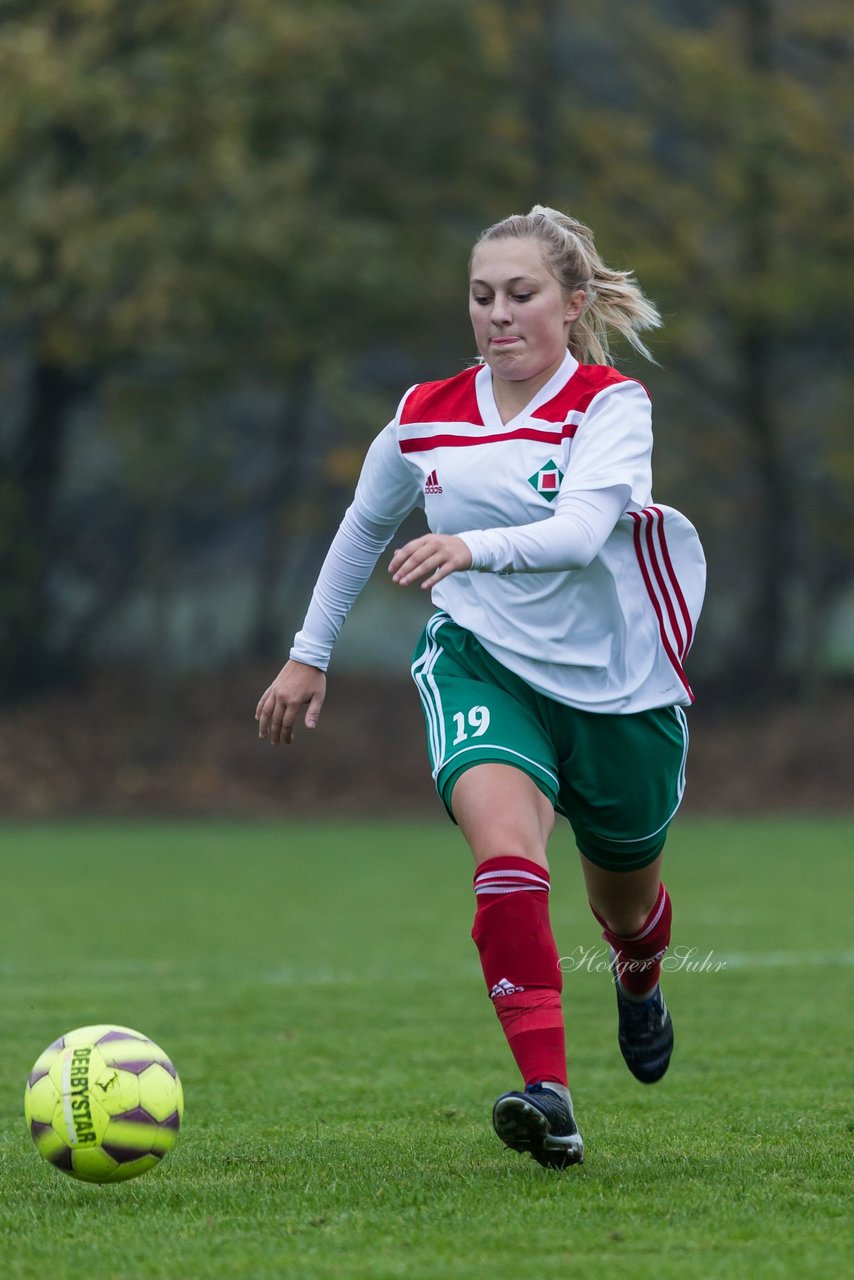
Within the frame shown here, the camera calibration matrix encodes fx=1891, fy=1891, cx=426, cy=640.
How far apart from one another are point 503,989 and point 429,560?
976 mm

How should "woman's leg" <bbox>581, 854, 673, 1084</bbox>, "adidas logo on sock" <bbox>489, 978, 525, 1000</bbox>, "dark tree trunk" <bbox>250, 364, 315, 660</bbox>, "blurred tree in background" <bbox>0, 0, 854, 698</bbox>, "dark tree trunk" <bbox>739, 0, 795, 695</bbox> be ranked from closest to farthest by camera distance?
"adidas logo on sock" <bbox>489, 978, 525, 1000</bbox> → "woman's leg" <bbox>581, 854, 673, 1084</bbox> → "blurred tree in background" <bbox>0, 0, 854, 698</bbox> → "dark tree trunk" <bbox>739, 0, 795, 695</bbox> → "dark tree trunk" <bbox>250, 364, 315, 660</bbox>

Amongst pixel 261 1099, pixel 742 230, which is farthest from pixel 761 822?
pixel 261 1099

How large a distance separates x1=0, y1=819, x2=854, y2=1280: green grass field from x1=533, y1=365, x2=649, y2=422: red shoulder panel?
65.4 inches

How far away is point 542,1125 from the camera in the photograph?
3.76 meters

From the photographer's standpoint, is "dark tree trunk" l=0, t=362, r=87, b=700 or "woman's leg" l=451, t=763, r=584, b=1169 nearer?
"woman's leg" l=451, t=763, r=584, b=1169

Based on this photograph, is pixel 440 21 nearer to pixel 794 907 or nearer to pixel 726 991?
pixel 794 907

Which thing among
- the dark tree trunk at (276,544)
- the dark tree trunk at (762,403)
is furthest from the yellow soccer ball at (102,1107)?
the dark tree trunk at (762,403)

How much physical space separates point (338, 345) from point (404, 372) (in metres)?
1.32

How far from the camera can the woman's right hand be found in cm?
462

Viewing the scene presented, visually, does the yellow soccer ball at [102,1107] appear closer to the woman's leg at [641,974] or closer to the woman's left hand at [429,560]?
the woman's left hand at [429,560]

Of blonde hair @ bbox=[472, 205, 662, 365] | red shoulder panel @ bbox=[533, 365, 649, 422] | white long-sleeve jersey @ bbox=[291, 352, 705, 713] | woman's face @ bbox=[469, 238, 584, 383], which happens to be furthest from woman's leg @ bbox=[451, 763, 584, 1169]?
blonde hair @ bbox=[472, 205, 662, 365]

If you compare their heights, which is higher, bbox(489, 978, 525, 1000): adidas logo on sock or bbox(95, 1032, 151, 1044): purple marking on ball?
bbox(489, 978, 525, 1000): adidas logo on sock

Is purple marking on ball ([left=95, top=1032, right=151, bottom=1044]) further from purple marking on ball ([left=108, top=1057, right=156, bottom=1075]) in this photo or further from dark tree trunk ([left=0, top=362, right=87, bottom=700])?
dark tree trunk ([left=0, top=362, right=87, bottom=700])

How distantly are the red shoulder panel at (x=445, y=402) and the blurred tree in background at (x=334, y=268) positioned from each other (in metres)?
14.8
